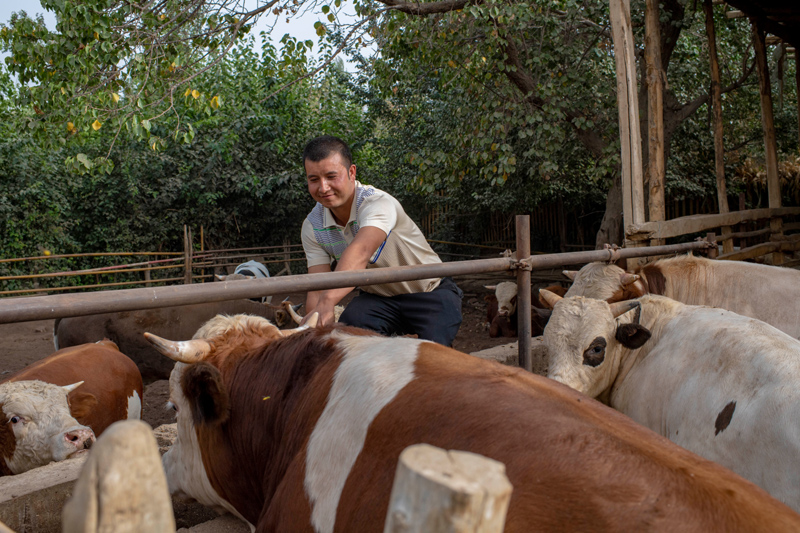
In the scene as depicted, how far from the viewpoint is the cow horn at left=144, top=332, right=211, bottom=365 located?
1.87 m

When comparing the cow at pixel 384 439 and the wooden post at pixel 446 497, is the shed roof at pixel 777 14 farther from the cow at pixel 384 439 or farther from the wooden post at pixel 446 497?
the wooden post at pixel 446 497

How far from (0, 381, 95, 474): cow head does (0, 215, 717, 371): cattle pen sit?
236 centimetres

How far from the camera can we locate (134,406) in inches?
208

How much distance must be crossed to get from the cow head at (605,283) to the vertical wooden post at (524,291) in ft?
4.07

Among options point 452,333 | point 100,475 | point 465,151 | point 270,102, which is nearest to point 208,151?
point 270,102

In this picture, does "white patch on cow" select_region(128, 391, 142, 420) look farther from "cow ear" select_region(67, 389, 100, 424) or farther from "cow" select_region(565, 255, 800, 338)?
"cow" select_region(565, 255, 800, 338)

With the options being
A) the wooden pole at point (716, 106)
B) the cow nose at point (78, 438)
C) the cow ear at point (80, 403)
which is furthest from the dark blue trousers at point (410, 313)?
the wooden pole at point (716, 106)

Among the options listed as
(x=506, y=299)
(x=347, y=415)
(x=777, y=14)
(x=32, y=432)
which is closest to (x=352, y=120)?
(x=506, y=299)

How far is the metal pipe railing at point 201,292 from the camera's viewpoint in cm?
170

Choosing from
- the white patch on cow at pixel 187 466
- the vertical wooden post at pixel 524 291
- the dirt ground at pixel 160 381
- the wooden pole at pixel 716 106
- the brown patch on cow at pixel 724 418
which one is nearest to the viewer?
the white patch on cow at pixel 187 466

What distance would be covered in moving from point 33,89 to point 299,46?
109 inches

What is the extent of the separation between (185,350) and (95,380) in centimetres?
346

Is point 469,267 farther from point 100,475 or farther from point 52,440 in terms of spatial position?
point 52,440

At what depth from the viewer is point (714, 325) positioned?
9.03 feet
